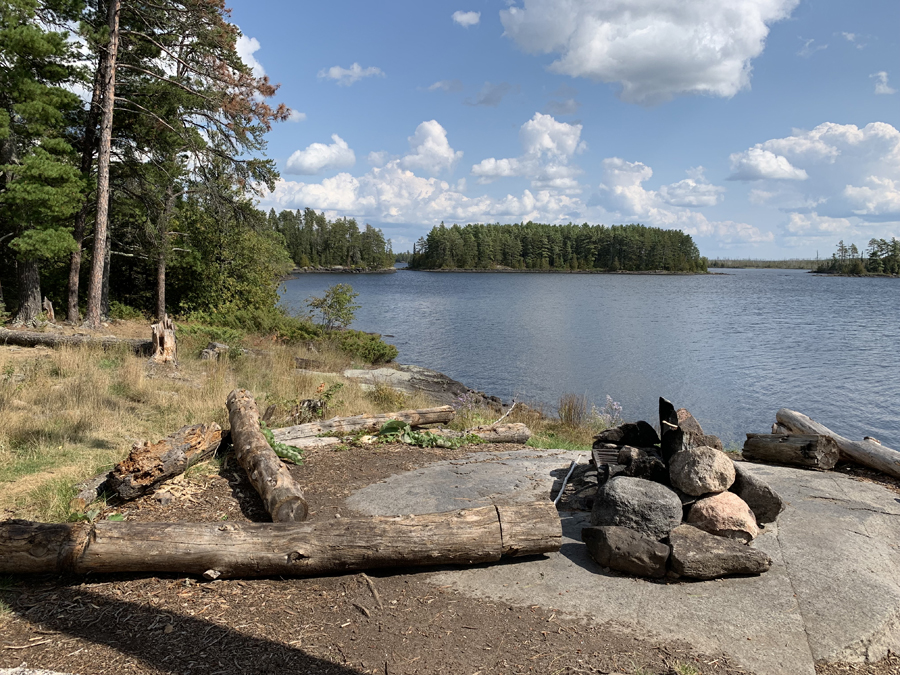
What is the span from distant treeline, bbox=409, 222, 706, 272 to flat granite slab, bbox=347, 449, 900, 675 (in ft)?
454

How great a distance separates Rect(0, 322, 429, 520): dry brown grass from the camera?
6.28m

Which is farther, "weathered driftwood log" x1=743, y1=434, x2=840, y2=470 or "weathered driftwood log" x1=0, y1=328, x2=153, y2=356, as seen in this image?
"weathered driftwood log" x1=0, y1=328, x2=153, y2=356

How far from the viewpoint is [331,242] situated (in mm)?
134125

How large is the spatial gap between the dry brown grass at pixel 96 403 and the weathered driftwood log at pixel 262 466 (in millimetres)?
986

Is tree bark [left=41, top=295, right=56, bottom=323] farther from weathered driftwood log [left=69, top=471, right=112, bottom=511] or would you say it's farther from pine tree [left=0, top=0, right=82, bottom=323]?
weathered driftwood log [left=69, top=471, right=112, bottom=511]

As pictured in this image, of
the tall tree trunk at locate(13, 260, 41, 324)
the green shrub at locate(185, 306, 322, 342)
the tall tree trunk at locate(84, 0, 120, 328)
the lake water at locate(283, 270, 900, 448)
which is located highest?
the tall tree trunk at locate(84, 0, 120, 328)

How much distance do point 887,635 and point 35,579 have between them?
6364 millimetres

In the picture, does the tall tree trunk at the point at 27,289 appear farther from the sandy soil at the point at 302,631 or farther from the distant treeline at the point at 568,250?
the distant treeline at the point at 568,250

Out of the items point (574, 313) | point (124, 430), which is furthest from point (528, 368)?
point (574, 313)

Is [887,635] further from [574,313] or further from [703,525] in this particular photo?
[574,313]

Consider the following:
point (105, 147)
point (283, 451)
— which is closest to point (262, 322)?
point (105, 147)

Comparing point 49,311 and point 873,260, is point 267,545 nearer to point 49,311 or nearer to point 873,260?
point 49,311

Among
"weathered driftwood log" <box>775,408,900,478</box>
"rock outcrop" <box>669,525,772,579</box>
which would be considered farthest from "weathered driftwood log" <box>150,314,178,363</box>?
"weathered driftwood log" <box>775,408,900,478</box>

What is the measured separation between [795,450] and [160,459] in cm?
793
